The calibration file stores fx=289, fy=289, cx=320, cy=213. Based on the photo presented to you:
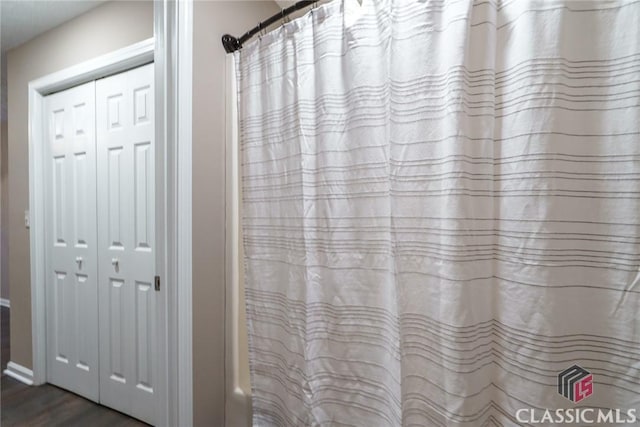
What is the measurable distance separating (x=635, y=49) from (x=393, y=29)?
0.56 metres

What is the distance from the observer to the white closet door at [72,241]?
1.14m

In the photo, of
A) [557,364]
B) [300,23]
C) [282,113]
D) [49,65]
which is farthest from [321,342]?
[49,65]

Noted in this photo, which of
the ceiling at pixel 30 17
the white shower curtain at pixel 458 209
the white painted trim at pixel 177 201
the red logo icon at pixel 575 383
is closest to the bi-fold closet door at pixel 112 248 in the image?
the ceiling at pixel 30 17

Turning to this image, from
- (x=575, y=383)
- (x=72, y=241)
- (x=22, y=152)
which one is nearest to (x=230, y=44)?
(x=22, y=152)

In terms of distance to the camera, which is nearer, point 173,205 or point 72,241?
point 173,205

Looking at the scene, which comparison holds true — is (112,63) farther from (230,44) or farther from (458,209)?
(458,209)

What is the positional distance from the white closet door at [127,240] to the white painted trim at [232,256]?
16.9 inches

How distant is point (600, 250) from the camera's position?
26.1 inches

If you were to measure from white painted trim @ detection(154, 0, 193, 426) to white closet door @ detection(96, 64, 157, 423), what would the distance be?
1.24ft

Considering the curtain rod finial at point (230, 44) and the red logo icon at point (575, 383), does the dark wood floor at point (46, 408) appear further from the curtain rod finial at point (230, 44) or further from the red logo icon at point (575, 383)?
the red logo icon at point (575, 383)

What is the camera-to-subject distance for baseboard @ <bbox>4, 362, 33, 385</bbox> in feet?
3.24

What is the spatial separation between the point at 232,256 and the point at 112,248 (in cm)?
68

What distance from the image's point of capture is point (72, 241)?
1.29m

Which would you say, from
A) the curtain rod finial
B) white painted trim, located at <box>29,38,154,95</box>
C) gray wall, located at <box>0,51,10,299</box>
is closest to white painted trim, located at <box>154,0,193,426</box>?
the curtain rod finial
